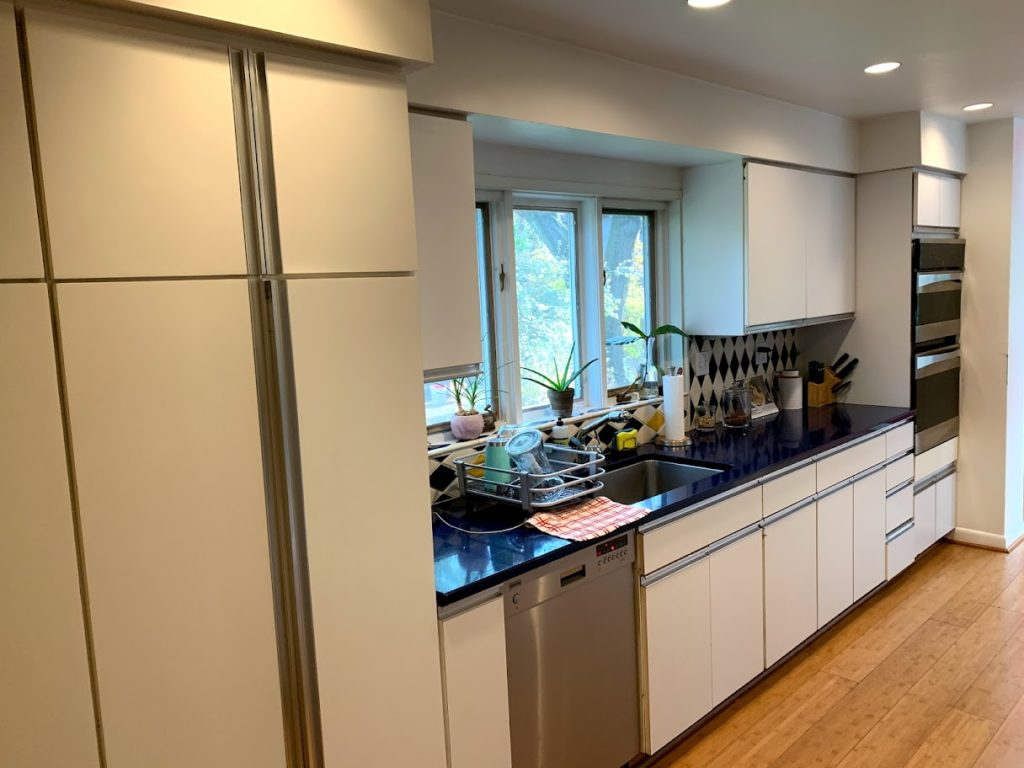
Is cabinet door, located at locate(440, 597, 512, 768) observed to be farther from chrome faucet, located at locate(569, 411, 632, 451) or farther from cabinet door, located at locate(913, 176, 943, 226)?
cabinet door, located at locate(913, 176, 943, 226)

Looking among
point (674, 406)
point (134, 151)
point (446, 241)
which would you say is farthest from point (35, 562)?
point (674, 406)

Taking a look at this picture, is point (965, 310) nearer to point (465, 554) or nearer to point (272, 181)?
point (465, 554)

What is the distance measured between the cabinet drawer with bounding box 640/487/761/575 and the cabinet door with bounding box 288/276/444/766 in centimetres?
86

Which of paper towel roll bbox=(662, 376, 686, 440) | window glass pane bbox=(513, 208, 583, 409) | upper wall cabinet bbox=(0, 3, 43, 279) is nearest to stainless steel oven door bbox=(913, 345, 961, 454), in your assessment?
paper towel roll bbox=(662, 376, 686, 440)

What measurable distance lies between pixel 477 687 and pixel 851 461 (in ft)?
7.33

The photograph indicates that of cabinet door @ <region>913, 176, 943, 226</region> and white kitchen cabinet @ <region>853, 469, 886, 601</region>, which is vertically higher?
cabinet door @ <region>913, 176, 943, 226</region>

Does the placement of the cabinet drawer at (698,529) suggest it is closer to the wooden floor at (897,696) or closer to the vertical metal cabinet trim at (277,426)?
the wooden floor at (897,696)

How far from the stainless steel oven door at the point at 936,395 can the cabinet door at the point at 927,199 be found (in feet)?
2.28

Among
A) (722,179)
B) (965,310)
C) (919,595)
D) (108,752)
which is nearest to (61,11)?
(108,752)

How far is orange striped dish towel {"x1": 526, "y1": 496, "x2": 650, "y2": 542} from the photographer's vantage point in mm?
2193

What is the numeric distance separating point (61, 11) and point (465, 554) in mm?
1510

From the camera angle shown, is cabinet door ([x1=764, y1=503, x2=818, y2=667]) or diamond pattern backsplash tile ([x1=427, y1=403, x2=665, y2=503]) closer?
diamond pattern backsplash tile ([x1=427, y1=403, x2=665, y2=503])

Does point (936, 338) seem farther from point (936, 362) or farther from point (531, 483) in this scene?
point (531, 483)

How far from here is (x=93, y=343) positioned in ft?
4.26
